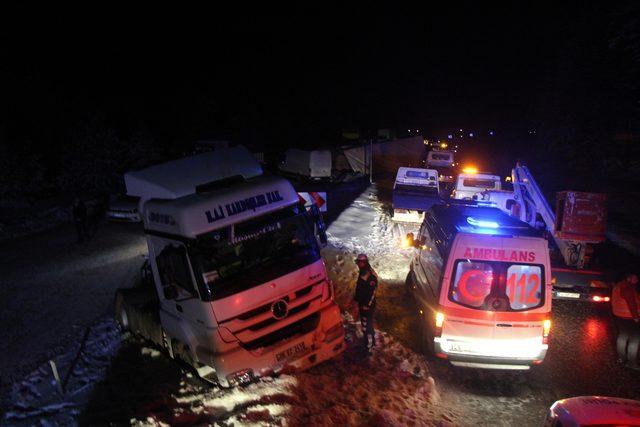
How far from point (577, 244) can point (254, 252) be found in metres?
7.53

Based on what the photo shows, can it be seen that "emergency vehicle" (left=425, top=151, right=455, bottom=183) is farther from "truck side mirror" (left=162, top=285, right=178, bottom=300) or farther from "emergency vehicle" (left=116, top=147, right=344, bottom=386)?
"truck side mirror" (left=162, top=285, right=178, bottom=300)

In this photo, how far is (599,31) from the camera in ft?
118

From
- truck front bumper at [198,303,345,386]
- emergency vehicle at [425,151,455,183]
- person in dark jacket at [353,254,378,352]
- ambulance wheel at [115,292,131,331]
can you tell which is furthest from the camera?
emergency vehicle at [425,151,455,183]

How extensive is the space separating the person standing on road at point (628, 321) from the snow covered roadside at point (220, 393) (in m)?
3.51

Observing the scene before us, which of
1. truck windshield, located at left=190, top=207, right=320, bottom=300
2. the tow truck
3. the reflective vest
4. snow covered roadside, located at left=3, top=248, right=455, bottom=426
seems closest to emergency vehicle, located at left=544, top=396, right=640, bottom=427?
snow covered roadside, located at left=3, top=248, right=455, bottom=426

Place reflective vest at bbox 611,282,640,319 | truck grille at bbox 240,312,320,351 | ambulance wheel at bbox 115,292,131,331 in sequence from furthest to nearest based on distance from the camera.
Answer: ambulance wheel at bbox 115,292,131,331
reflective vest at bbox 611,282,640,319
truck grille at bbox 240,312,320,351

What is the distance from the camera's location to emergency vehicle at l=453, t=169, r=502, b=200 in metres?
16.9

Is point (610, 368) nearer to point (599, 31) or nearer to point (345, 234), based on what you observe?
point (345, 234)

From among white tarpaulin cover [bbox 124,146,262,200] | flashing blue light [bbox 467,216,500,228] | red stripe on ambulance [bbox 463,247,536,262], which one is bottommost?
red stripe on ambulance [bbox 463,247,536,262]

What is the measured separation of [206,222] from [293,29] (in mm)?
59223

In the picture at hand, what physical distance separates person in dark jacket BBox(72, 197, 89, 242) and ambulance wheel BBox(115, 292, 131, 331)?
7.84 metres

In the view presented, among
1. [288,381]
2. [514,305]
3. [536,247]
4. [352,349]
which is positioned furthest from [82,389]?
[536,247]

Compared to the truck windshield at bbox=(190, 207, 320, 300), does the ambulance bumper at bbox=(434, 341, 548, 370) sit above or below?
below

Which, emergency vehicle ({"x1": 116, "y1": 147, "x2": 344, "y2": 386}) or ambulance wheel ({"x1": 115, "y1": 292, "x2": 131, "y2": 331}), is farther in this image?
ambulance wheel ({"x1": 115, "y1": 292, "x2": 131, "y2": 331})
